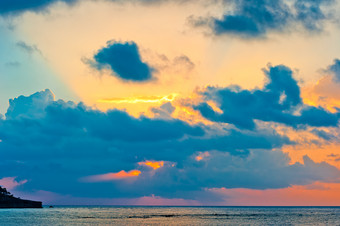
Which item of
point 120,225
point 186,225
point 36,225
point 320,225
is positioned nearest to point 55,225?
point 36,225

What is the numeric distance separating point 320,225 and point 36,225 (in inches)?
3756

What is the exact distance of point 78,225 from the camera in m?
140

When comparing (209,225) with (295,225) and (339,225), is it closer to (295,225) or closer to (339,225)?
(295,225)

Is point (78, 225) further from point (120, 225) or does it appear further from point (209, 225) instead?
point (209, 225)

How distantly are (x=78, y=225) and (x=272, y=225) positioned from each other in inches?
2548

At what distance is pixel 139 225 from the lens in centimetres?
13862

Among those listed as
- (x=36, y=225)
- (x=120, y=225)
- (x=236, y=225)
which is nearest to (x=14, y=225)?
(x=36, y=225)

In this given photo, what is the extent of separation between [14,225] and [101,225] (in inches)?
1097

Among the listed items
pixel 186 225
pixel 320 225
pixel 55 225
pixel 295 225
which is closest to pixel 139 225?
pixel 186 225

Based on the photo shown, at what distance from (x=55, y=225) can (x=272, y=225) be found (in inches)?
2836

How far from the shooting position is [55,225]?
138 meters

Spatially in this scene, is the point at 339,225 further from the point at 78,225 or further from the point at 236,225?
the point at 78,225

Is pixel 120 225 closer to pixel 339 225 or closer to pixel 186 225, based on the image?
pixel 186 225

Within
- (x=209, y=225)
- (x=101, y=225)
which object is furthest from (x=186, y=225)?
(x=101, y=225)
